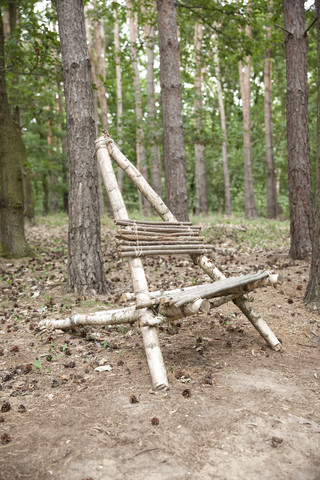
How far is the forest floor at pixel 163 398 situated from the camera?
89.1 inches

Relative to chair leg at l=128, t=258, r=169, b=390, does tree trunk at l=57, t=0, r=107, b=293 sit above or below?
above

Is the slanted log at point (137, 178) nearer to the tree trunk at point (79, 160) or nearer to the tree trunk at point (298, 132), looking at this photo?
the tree trunk at point (79, 160)

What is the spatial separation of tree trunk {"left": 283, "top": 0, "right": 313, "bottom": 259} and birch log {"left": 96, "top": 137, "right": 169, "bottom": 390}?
3770mm

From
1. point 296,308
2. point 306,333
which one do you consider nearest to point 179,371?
point 306,333

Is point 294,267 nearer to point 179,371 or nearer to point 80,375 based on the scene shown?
point 179,371

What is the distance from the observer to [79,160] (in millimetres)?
5258

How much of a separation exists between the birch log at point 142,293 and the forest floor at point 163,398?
0.48ft

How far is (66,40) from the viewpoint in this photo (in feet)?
17.4


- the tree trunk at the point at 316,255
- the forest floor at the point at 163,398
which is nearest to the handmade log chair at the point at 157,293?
the forest floor at the point at 163,398

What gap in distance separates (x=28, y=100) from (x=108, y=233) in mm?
3947

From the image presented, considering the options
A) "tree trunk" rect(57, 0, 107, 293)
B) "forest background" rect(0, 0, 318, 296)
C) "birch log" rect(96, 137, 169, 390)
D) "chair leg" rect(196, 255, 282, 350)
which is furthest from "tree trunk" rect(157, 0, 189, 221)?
"chair leg" rect(196, 255, 282, 350)

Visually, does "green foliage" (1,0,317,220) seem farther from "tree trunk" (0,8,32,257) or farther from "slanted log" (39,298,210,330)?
"slanted log" (39,298,210,330)

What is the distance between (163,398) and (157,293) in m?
1.42

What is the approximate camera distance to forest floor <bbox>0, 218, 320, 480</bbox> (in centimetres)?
226
